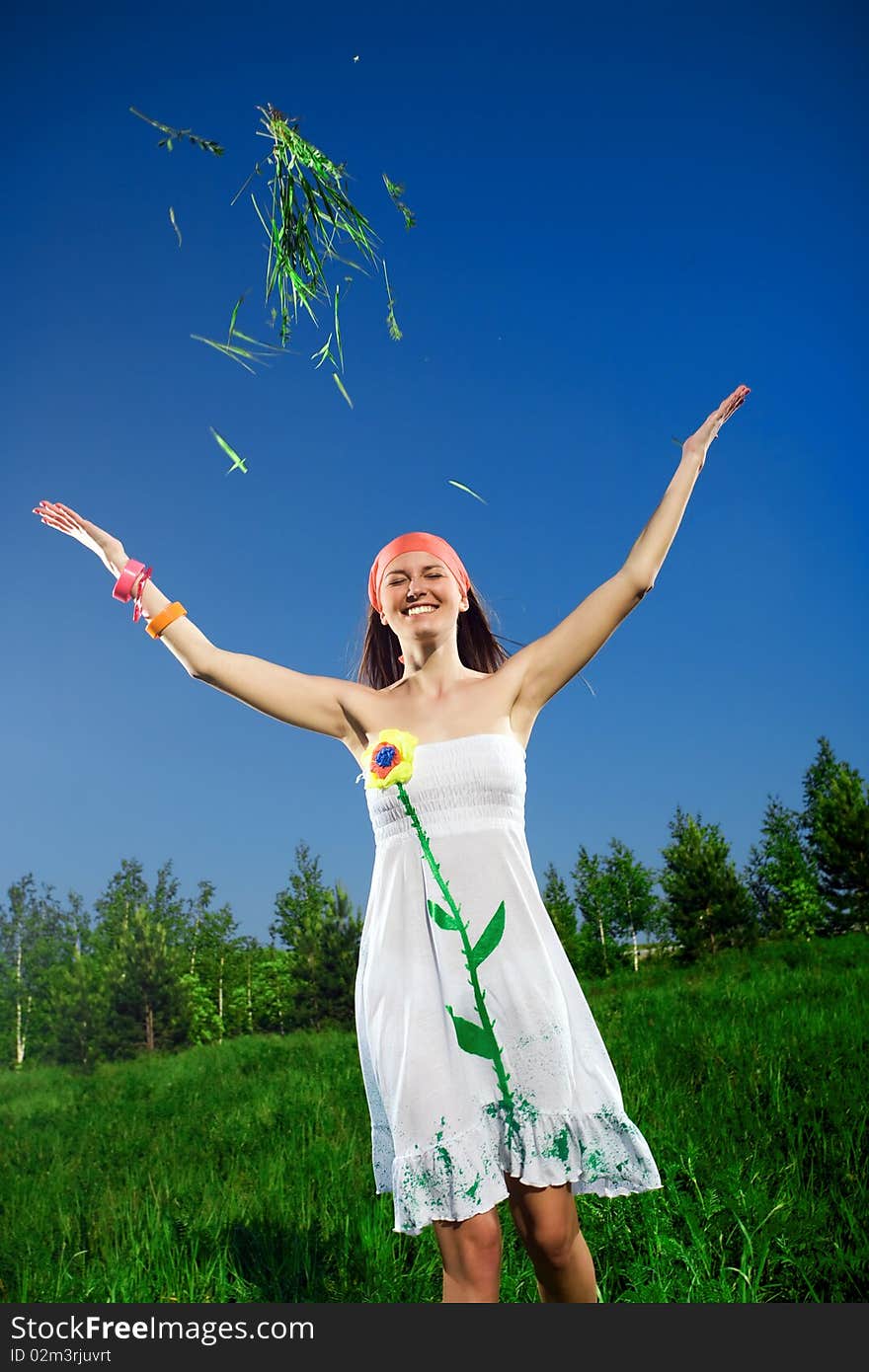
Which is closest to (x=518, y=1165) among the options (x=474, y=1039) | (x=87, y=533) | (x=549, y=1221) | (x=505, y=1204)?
(x=549, y=1221)

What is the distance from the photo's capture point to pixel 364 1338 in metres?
2.51

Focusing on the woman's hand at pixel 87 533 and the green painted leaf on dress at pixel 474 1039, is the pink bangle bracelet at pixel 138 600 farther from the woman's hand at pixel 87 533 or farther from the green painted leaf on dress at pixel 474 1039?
the green painted leaf on dress at pixel 474 1039

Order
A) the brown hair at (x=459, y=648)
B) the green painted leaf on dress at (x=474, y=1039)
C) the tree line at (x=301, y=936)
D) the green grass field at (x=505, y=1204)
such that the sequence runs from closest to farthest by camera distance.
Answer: the green painted leaf on dress at (x=474, y=1039) → the brown hair at (x=459, y=648) → the green grass field at (x=505, y=1204) → the tree line at (x=301, y=936)

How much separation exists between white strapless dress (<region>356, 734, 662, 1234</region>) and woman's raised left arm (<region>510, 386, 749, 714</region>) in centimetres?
33

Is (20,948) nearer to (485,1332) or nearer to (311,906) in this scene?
(311,906)

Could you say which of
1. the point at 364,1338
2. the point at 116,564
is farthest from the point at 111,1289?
the point at 116,564

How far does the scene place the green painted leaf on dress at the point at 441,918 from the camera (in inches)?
94.3

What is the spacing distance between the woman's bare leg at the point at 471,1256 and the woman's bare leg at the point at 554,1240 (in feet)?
0.31

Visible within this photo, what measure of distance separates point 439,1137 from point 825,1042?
4.74 metres

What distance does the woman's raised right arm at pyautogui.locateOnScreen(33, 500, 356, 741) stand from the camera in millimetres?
2895

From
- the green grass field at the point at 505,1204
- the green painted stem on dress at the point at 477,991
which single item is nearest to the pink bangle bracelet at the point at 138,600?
the green painted stem on dress at the point at 477,991

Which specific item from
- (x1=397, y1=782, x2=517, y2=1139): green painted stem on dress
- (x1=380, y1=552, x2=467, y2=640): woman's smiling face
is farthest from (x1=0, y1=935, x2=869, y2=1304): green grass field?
(x1=380, y1=552, x2=467, y2=640): woman's smiling face

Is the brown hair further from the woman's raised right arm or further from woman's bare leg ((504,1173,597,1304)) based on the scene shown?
woman's bare leg ((504,1173,597,1304))

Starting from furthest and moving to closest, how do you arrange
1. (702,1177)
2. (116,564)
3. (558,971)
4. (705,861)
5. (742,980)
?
(705,861) → (742,980) → (702,1177) → (116,564) → (558,971)
